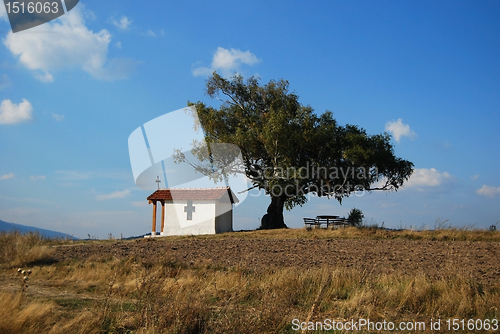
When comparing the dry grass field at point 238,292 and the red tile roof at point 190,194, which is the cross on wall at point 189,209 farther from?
the dry grass field at point 238,292

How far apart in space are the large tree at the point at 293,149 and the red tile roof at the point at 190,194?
9.41 ft

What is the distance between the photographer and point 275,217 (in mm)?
33062

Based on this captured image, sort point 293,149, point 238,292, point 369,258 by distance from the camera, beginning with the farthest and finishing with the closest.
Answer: point 293,149
point 369,258
point 238,292

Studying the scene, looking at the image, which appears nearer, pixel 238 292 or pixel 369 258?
pixel 238 292

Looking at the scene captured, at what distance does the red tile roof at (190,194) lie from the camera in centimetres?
3046

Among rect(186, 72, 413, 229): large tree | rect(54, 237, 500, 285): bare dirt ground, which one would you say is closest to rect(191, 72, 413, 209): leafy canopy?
rect(186, 72, 413, 229): large tree

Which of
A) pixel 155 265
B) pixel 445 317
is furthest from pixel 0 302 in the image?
pixel 445 317

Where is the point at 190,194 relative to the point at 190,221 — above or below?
above

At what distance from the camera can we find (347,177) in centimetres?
2984

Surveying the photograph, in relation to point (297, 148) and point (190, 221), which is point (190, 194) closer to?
point (190, 221)

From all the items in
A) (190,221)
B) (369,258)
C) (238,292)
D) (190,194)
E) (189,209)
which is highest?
(190,194)

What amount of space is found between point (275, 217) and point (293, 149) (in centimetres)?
710

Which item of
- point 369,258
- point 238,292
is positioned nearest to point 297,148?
point 369,258

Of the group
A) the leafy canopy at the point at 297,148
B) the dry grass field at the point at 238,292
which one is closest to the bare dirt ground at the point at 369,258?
the dry grass field at the point at 238,292
